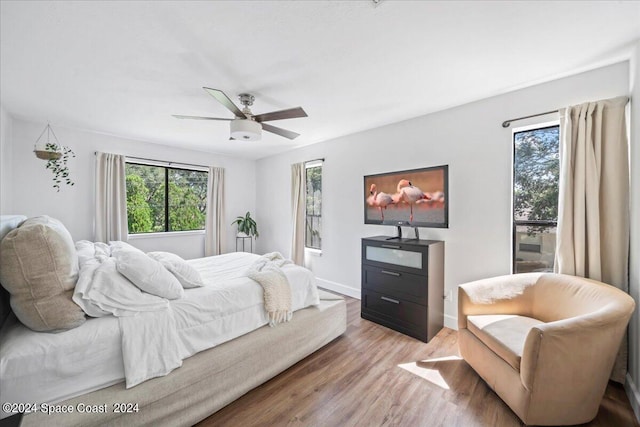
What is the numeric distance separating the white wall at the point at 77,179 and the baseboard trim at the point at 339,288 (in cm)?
245

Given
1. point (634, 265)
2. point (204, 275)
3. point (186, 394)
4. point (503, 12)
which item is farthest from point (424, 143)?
point (186, 394)

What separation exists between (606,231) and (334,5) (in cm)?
262

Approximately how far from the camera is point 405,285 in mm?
2750

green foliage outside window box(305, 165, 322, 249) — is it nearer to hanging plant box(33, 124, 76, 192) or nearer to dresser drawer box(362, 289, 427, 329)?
dresser drawer box(362, 289, 427, 329)

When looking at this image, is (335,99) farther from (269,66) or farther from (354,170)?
(354,170)

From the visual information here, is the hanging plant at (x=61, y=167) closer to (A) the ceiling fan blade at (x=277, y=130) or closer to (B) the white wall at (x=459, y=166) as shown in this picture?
(A) the ceiling fan blade at (x=277, y=130)

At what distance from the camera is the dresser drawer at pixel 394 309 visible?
264 centimetres

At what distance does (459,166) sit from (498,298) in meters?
1.43

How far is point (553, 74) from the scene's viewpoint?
7.14 ft

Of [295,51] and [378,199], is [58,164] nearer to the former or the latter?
[295,51]

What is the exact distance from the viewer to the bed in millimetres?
1236

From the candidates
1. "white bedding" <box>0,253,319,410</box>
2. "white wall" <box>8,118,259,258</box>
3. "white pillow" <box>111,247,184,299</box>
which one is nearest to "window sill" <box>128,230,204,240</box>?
"white wall" <box>8,118,259,258</box>

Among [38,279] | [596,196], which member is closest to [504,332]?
[596,196]

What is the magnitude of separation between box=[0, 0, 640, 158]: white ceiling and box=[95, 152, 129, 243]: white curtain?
95 centimetres
